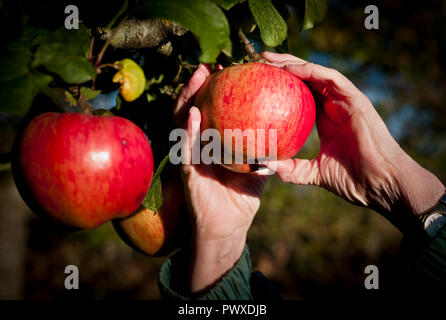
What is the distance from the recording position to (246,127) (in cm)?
75

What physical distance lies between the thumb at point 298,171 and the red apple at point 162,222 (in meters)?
0.36

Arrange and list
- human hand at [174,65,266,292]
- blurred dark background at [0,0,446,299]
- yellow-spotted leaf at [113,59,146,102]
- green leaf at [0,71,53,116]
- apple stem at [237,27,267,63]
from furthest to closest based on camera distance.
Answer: blurred dark background at [0,0,446,299], human hand at [174,65,266,292], apple stem at [237,27,267,63], yellow-spotted leaf at [113,59,146,102], green leaf at [0,71,53,116]

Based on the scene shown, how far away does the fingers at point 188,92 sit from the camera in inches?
33.4

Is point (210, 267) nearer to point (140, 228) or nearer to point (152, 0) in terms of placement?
point (140, 228)

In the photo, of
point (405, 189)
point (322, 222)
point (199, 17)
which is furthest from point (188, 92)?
point (322, 222)

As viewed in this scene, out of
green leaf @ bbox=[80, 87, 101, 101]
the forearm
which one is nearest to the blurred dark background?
green leaf @ bbox=[80, 87, 101, 101]

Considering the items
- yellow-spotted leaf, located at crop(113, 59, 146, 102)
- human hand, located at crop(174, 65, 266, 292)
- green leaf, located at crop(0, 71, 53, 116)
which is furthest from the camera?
human hand, located at crop(174, 65, 266, 292)

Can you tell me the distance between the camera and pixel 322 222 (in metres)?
3.77

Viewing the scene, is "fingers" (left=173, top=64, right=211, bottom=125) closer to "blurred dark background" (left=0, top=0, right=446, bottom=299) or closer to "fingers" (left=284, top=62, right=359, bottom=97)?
"fingers" (left=284, top=62, right=359, bottom=97)

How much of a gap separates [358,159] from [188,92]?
579mm

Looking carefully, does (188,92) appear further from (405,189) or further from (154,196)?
(405,189)

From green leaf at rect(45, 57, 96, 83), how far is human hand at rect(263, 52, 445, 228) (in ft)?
1.66

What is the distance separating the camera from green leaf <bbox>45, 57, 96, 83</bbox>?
22.4 inches

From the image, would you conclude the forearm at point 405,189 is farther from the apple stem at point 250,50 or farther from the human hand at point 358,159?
the apple stem at point 250,50
